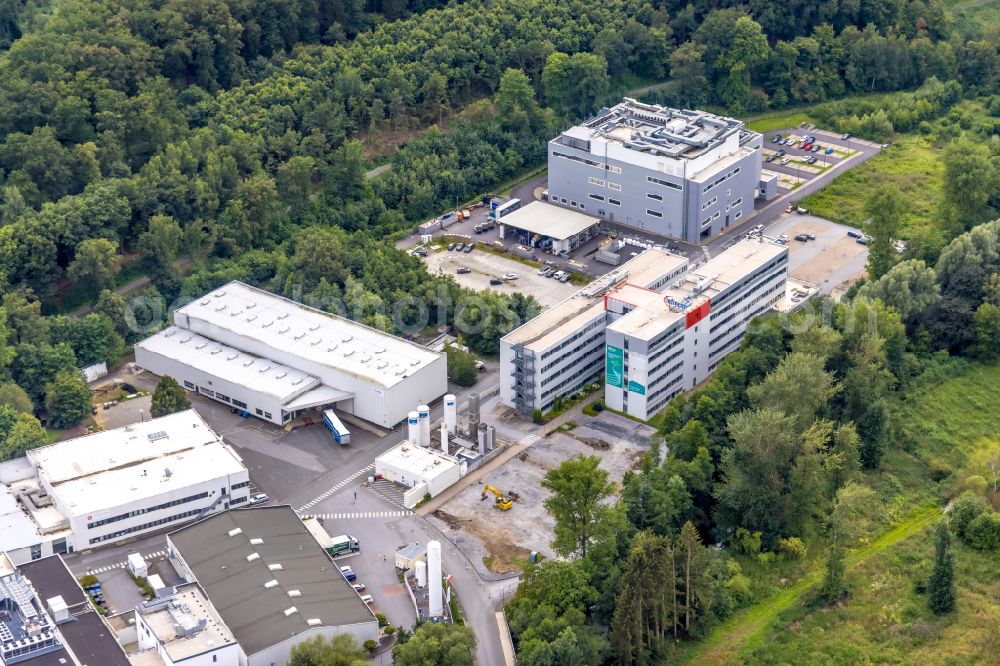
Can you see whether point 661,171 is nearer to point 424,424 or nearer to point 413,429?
point 424,424

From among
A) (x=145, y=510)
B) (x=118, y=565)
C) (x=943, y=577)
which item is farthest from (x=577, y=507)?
(x=118, y=565)

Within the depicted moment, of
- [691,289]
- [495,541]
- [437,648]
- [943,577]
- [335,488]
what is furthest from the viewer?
[691,289]

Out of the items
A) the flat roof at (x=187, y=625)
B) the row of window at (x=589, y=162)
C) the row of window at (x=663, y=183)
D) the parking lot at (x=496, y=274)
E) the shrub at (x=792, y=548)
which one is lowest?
the shrub at (x=792, y=548)

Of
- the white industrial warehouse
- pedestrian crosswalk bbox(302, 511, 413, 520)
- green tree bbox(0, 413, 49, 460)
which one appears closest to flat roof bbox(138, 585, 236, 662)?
pedestrian crosswalk bbox(302, 511, 413, 520)

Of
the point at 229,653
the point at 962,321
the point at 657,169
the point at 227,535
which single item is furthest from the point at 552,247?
the point at 229,653

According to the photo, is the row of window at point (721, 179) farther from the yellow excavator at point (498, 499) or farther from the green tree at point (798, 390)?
the yellow excavator at point (498, 499)

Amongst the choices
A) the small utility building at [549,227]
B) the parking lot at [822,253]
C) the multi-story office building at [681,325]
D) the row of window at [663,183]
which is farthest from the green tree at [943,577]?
the small utility building at [549,227]

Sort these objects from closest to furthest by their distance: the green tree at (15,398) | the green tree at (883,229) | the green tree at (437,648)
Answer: the green tree at (437,648)
the green tree at (15,398)
the green tree at (883,229)
